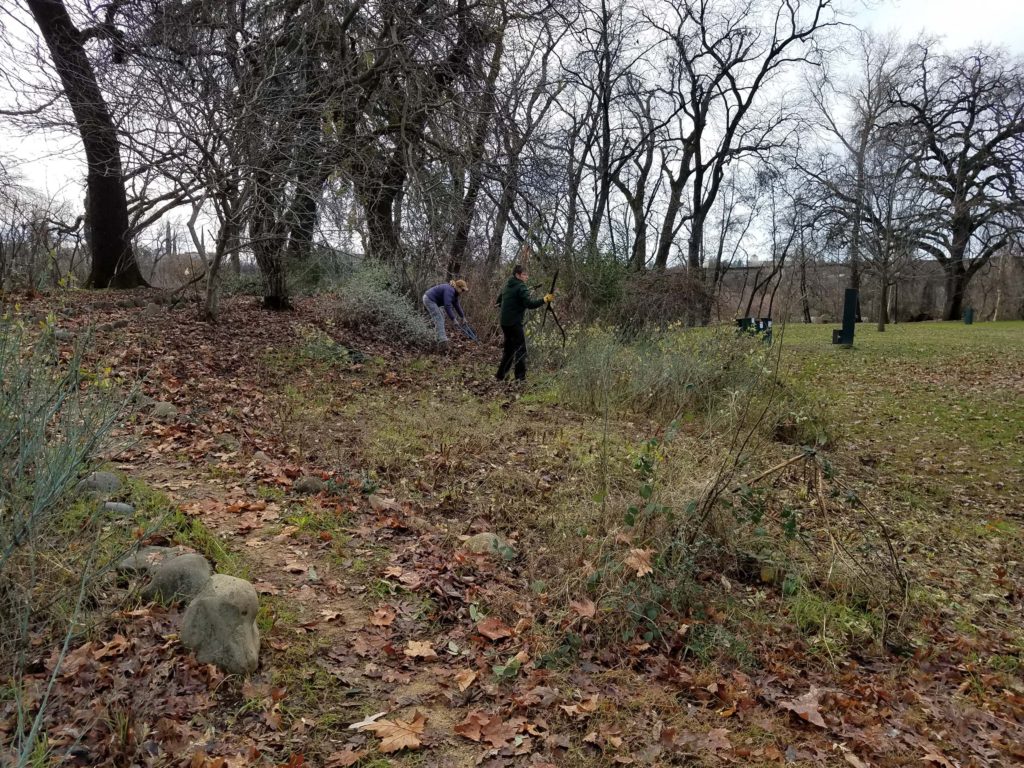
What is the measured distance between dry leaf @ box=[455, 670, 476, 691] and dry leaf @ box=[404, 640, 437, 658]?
21cm

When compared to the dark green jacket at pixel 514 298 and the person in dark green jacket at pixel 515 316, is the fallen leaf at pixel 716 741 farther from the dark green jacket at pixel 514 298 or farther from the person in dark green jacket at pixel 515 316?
the dark green jacket at pixel 514 298

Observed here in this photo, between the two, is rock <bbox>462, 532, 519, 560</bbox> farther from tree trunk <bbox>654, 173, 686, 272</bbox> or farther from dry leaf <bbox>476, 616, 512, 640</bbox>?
tree trunk <bbox>654, 173, 686, 272</bbox>

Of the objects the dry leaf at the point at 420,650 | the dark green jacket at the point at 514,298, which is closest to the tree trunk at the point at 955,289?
the dark green jacket at the point at 514,298

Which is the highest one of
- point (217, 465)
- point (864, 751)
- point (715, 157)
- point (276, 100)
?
point (715, 157)

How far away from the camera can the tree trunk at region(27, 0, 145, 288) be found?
8.23m

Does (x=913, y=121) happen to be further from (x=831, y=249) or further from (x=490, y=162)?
(x=490, y=162)

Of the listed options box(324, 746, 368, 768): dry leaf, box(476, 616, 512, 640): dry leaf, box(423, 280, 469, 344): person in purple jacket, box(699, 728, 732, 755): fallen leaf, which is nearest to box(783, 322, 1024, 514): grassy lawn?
box(699, 728, 732, 755): fallen leaf

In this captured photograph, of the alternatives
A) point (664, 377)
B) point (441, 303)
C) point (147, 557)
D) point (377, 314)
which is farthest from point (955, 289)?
point (147, 557)

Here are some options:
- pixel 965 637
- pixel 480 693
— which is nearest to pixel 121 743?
pixel 480 693

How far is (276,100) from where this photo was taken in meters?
8.39

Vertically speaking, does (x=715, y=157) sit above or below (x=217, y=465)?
above

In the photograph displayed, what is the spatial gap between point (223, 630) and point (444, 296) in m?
8.87

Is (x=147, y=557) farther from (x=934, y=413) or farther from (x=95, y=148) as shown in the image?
(x=934, y=413)

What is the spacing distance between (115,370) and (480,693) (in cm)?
532
